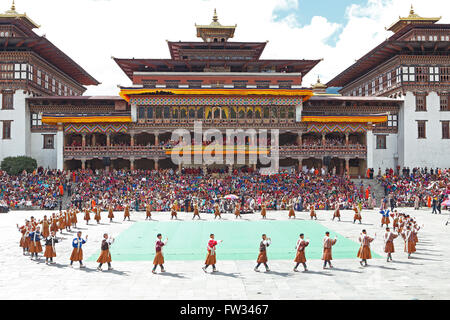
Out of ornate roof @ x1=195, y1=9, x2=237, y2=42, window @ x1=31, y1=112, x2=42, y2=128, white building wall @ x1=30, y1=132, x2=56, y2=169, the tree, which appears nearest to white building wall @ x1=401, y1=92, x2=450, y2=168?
ornate roof @ x1=195, y1=9, x2=237, y2=42

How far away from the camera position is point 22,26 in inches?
1852

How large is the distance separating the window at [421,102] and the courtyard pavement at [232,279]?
30.8 m

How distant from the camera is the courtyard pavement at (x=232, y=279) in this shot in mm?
11953

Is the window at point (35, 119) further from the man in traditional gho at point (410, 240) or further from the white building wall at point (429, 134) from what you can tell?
the man in traditional gho at point (410, 240)

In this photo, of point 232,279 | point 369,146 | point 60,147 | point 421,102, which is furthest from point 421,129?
point 232,279

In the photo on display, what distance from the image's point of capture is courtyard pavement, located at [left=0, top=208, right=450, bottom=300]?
12.0 m

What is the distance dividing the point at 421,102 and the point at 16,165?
132 feet

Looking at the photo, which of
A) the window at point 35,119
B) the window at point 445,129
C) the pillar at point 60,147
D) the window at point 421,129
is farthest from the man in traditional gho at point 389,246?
the window at point 35,119

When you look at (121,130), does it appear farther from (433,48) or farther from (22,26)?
(433,48)

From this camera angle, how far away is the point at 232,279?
13648 mm

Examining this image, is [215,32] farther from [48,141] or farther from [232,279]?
[232,279]

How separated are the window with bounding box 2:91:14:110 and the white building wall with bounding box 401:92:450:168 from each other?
130ft
